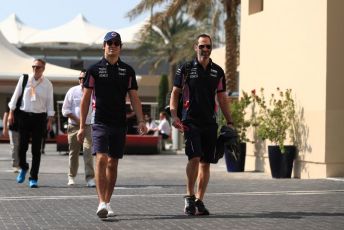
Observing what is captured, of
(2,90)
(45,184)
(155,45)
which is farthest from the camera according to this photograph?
(155,45)

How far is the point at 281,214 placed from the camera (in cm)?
884

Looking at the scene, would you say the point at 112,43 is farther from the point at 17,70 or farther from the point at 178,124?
the point at 17,70

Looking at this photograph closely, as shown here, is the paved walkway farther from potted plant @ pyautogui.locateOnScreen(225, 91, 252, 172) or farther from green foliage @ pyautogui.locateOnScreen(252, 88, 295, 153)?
potted plant @ pyautogui.locateOnScreen(225, 91, 252, 172)

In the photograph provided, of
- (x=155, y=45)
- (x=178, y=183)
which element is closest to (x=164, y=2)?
(x=178, y=183)

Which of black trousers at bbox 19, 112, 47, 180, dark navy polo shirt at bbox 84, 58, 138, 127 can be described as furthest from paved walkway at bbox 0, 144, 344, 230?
dark navy polo shirt at bbox 84, 58, 138, 127

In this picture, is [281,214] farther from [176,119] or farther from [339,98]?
[339,98]

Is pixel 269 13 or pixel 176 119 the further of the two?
pixel 269 13

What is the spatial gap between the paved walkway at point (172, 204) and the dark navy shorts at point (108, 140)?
2.18ft

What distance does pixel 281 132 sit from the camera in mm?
15484

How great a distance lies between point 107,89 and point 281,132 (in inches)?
287

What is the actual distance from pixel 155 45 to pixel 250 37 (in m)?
41.8

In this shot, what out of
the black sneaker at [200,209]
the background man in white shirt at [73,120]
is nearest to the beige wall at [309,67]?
the background man in white shirt at [73,120]

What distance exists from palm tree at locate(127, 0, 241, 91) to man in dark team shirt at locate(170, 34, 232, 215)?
18.7 meters

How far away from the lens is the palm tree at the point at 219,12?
2775cm
